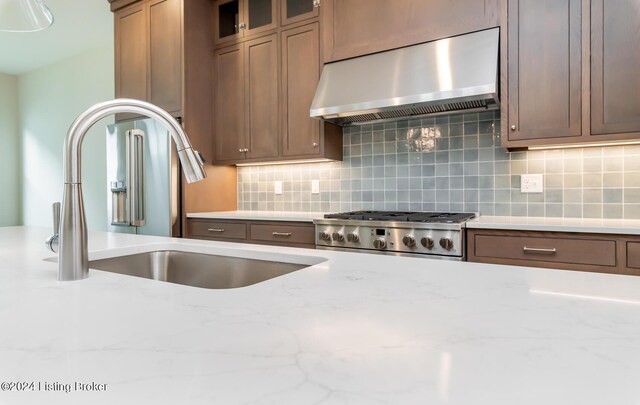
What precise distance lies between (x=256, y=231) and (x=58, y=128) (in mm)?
4195

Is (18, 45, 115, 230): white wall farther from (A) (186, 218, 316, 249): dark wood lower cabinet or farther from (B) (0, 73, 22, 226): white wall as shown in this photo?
(A) (186, 218, 316, 249): dark wood lower cabinet

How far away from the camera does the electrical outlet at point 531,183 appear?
252cm

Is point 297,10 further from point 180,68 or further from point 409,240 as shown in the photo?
point 409,240

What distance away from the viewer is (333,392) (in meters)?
0.39

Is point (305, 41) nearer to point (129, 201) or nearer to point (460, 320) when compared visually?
point (129, 201)

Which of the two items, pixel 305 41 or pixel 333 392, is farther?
pixel 305 41

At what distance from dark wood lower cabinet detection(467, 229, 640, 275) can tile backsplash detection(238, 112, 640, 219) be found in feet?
1.97

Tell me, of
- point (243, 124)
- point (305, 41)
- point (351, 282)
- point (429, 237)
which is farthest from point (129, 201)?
point (351, 282)

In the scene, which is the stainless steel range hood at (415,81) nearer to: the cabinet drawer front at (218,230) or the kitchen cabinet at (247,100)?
the kitchen cabinet at (247,100)

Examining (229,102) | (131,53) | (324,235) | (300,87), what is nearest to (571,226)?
(324,235)

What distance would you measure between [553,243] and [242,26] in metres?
2.70

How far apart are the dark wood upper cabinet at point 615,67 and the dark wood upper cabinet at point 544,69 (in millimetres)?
71

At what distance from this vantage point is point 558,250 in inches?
76.9

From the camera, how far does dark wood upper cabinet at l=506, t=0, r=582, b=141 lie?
6.98 feet
